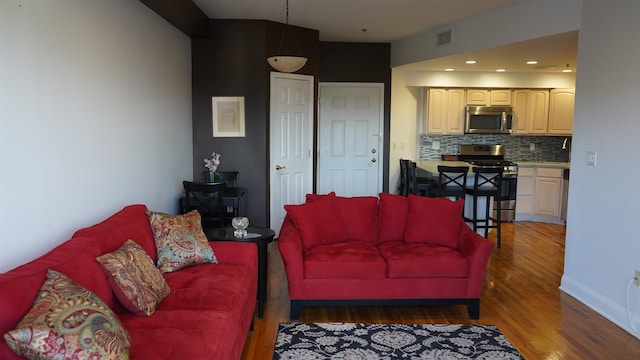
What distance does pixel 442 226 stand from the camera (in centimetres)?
413

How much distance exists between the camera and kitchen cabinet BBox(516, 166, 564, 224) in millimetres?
7555

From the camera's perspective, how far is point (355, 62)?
7508 millimetres

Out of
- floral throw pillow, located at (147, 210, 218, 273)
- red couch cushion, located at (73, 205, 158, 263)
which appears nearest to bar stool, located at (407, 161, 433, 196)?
floral throw pillow, located at (147, 210, 218, 273)

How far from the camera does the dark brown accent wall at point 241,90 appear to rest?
5879mm

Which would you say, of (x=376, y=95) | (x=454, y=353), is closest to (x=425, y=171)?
(x=376, y=95)

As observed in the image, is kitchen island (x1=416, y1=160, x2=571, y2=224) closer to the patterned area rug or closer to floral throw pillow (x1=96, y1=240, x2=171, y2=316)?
the patterned area rug

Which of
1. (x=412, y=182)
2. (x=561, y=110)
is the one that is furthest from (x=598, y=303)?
(x=561, y=110)

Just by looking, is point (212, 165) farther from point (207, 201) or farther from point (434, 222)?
point (434, 222)

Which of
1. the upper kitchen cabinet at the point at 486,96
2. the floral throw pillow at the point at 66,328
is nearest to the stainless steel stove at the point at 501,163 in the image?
the upper kitchen cabinet at the point at 486,96

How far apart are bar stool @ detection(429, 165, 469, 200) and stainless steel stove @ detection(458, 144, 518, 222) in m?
1.22

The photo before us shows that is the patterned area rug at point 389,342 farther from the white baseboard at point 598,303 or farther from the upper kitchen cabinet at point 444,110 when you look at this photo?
the upper kitchen cabinet at point 444,110

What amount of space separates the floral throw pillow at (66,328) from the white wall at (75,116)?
673mm

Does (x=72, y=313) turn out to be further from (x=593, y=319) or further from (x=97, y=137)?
(x=593, y=319)

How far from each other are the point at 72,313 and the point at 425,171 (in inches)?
223
